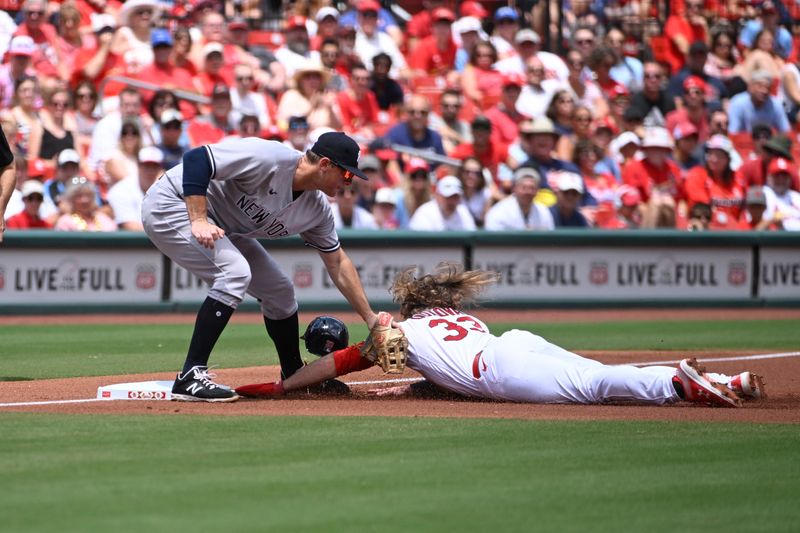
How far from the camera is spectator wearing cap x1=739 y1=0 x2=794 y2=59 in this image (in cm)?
2156

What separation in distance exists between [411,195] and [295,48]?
3.50 m

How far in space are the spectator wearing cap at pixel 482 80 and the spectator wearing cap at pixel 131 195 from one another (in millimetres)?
5094

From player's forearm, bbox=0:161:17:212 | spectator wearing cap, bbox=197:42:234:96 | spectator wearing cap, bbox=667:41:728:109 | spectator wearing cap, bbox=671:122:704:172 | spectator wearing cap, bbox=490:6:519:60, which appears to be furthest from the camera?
spectator wearing cap, bbox=667:41:728:109

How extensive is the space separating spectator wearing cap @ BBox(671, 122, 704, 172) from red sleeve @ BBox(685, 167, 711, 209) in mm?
737

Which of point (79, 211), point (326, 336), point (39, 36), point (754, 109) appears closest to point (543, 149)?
point (754, 109)

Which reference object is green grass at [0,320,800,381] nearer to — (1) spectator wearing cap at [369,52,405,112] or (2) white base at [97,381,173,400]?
(2) white base at [97,381,173,400]

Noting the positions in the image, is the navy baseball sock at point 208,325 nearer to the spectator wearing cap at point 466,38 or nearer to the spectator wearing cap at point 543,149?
the spectator wearing cap at point 543,149

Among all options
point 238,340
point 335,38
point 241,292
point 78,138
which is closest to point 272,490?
point 241,292

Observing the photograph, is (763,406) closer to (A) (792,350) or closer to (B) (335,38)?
(A) (792,350)

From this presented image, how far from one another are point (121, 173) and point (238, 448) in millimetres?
9456

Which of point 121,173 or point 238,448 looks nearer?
point 238,448

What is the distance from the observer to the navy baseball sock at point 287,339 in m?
8.45

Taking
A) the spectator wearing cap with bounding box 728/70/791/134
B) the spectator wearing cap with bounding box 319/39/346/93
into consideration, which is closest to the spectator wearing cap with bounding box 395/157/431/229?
the spectator wearing cap with bounding box 319/39/346/93

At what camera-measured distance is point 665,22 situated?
71.8 ft
